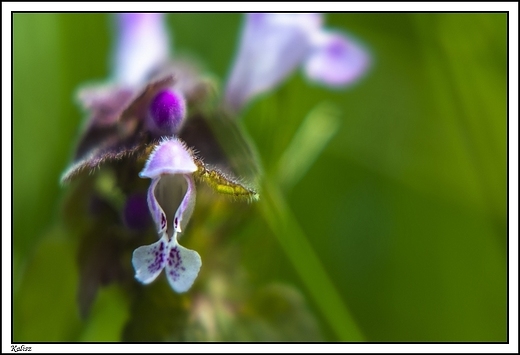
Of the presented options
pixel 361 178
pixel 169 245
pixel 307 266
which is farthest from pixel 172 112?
pixel 361 178

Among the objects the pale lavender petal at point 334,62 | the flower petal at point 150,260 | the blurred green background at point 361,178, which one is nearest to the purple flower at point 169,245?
the flower petal at point 150,260

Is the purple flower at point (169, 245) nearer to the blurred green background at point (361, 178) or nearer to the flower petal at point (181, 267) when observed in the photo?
the flower petal at point (181, 267)

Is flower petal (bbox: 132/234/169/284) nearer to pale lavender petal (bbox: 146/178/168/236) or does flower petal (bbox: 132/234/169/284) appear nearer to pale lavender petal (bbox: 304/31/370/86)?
pale lavender petal (bbox: 146/178/168/236)

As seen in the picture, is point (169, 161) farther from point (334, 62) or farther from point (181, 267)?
point (334, 62)

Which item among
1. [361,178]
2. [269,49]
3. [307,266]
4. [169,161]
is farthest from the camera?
[361,178]

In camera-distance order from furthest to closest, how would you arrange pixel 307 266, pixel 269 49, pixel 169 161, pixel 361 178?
pixel 361 178, pixel 307 266, pixel 269 49, pixel 169 161
